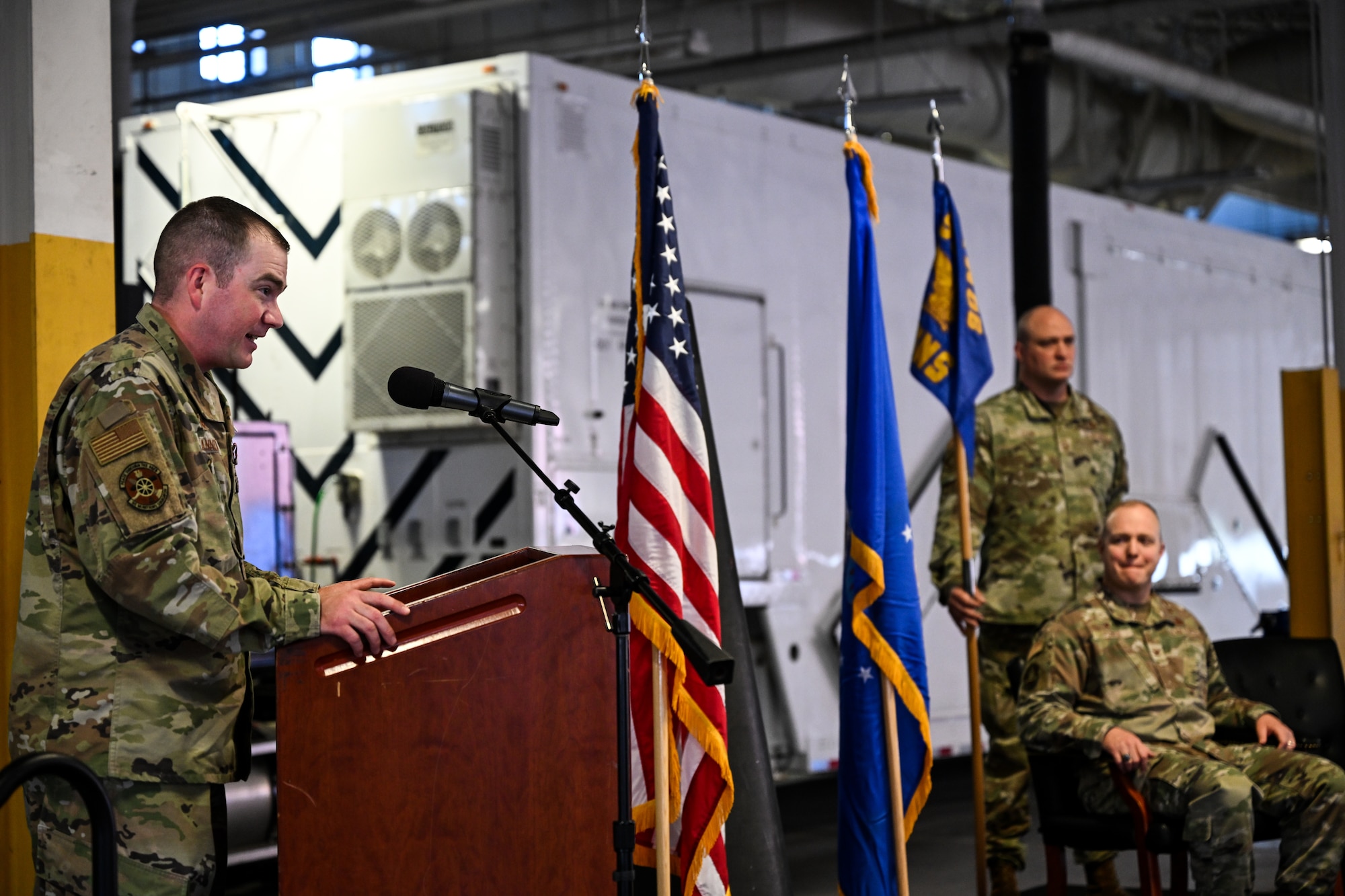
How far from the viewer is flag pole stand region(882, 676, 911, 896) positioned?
4.61m

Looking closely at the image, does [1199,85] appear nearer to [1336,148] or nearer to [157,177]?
[1336,148]

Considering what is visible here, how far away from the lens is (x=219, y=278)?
112 inches

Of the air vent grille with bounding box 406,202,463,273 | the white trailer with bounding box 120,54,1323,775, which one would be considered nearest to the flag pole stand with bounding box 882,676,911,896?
the white trailer with bounding box 120,54,1323,775

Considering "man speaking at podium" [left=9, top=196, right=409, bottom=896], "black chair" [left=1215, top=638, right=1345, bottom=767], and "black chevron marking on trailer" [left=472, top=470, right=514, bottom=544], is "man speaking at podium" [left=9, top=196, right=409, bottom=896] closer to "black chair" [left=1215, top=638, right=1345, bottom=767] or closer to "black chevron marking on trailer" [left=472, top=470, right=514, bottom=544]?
"black chevron marking on trailer" [left=472, top=470, right=514, bottom=544]

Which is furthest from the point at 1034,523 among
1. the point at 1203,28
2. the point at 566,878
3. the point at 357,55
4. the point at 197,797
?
the point at 1203,28

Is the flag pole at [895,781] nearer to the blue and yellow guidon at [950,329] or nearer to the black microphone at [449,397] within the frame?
the blue and yellow guidon at [950,329]

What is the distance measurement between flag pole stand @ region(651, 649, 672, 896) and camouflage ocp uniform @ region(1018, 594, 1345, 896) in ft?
5.07

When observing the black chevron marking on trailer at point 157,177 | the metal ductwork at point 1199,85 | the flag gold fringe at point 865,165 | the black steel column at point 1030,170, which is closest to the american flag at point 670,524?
the flag gold fringe at point 865,165

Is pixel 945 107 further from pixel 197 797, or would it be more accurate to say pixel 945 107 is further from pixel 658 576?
pixel 197 797

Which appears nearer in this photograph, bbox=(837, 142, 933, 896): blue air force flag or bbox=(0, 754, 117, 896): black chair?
bbox=(0, 754, 117, 896): black chair

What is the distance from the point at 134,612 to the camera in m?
2.71

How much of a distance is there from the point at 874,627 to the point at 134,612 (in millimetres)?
2571

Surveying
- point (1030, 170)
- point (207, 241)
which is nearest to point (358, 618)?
point (207, 241)

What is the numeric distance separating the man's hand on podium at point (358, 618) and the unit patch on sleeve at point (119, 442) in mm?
400
